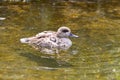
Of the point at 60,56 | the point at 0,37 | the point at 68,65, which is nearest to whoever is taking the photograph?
the point at 68,65

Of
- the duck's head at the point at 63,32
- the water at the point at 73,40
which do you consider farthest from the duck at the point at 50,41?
the water at the point at 73,40

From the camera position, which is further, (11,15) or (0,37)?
(11,15)

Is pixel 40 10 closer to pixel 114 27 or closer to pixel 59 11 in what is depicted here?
pixel 59 11

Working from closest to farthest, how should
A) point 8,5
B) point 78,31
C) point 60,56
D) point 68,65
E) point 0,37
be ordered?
point 68,65 < point 60,56 < point 0,37 < point 78,31 < point 8,5

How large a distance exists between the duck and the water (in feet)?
0.69

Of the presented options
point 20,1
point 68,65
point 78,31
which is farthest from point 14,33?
point 20,1

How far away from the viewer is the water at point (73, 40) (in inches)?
338

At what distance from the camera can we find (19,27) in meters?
11.5

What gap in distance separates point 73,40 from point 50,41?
1.87ft

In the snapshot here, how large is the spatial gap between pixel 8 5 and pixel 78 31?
3.09 meters

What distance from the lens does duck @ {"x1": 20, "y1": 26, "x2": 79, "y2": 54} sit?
10.5m

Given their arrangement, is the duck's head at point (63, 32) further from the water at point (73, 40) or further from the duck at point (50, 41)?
the water at point (73, 40)

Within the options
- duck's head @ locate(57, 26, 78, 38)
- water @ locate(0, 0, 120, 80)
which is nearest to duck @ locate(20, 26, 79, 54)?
duck's head @ locate(57, 26, 78, 38)

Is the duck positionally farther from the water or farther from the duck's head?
the water
